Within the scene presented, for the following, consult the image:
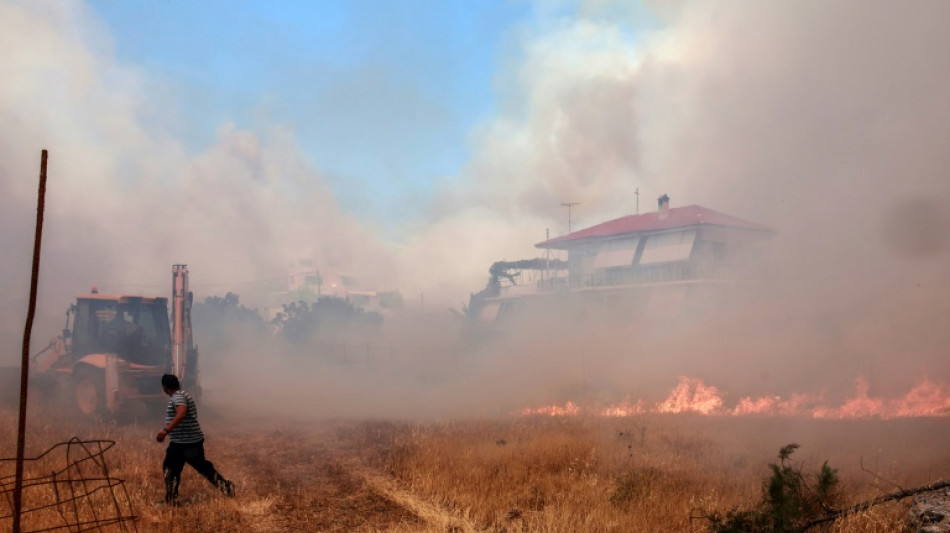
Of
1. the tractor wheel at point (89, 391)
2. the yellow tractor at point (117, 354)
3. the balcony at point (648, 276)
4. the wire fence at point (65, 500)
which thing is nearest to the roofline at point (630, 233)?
the balcony at point (648, 276)

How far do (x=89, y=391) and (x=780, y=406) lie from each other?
1915cm

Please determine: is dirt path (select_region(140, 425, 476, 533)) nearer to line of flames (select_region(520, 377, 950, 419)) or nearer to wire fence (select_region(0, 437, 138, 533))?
wire fence (select_region(0, 437, 138, 533))

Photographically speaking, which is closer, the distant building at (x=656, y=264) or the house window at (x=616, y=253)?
the distant building at (x=656, y=264)

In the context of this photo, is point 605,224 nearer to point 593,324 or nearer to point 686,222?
point 686,222

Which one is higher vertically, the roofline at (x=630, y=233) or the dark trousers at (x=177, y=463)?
the roofline at (x=630, y=233)

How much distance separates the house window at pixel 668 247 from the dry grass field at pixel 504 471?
78.0 ft

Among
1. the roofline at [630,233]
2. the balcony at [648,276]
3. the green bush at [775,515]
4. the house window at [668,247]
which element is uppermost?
the roofline at [630,233]

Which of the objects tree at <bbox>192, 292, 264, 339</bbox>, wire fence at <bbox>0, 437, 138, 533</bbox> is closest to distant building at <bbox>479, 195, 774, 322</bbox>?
tree at <bbox>192, 292, 264, 339</bbox>

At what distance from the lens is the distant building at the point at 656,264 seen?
34656mm

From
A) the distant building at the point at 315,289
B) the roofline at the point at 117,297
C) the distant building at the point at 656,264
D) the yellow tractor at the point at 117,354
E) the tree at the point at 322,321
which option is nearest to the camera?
the yellow tractor at the point at 117,354

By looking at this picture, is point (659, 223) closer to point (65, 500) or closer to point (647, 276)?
point (647, 276)

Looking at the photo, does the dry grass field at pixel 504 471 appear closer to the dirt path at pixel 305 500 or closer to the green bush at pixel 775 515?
the dirt path at pixel 305 500

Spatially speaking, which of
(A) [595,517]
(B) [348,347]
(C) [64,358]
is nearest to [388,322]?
(B) [348,347]

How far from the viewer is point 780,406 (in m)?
20.2
